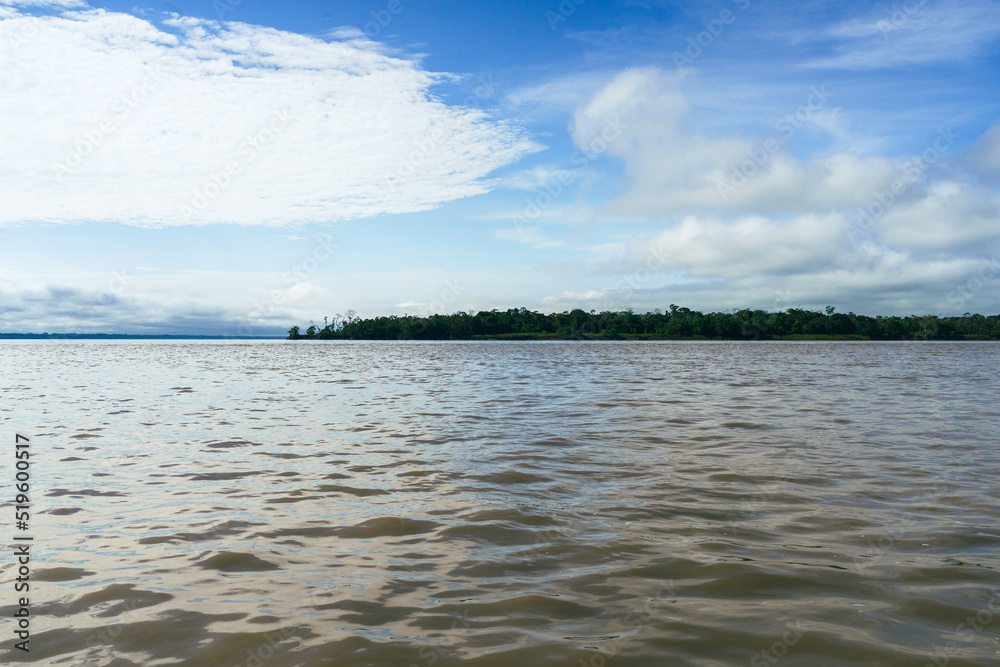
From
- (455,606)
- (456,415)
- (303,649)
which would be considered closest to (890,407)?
(456,415)

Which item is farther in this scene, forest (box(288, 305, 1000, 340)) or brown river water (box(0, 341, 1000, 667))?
forest (box(288, 305, 1000, 340))

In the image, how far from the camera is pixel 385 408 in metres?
19.2

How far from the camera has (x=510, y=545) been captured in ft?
22.4

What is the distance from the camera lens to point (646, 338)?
185 meters

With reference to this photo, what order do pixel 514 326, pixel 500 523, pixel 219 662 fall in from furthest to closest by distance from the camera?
1. pixel 514 326
2. pixel 500 523
3. pixel 219 662

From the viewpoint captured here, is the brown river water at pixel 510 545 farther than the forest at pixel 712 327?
No

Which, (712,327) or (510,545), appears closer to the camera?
(510,545)

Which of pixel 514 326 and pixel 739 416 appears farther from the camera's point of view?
pixel 514 326

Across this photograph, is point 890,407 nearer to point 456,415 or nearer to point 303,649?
point 456,415

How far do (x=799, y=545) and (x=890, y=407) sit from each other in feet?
48.7

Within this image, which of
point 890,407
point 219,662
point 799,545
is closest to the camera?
point 219,662

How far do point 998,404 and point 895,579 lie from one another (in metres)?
18.3

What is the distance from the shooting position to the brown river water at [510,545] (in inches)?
184

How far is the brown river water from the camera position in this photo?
4672mm
